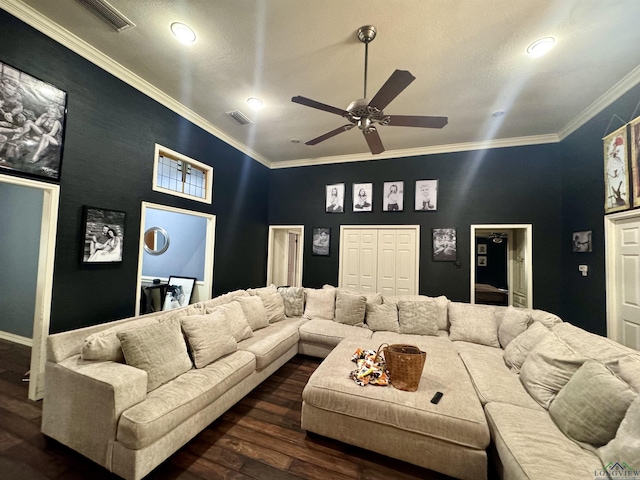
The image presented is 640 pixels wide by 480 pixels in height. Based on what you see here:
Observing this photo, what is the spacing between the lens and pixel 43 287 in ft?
7.68

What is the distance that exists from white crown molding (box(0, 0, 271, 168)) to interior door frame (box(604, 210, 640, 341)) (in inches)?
228

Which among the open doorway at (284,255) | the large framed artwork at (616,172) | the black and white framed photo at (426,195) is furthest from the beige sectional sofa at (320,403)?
the open doorway at (284,255)

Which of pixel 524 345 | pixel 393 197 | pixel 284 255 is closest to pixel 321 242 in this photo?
pixel 284 255

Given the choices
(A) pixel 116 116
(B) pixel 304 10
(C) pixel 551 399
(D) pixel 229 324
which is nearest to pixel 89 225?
(A) pixel 116 116

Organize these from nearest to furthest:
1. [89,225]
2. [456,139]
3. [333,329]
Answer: [89,225] < [333,329] < [456,139]

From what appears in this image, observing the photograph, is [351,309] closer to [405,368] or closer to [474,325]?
[474,325]

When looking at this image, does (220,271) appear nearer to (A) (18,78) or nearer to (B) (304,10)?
(A) (18,78)

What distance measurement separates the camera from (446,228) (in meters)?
4.68

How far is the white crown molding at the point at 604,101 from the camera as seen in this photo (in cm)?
271

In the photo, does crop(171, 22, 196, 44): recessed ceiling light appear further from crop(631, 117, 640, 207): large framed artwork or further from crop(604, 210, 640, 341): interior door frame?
crop(604, 210, 640, 341): interior door frame

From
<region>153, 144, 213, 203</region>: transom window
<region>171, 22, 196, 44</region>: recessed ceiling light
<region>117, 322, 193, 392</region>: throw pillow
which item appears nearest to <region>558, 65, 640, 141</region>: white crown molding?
<region>171, 22, 196, 44</region>: recessed ceiling light

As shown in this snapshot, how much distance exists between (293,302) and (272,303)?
0.39m

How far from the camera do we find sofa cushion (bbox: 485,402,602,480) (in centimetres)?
121

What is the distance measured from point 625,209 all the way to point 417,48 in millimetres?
2984
